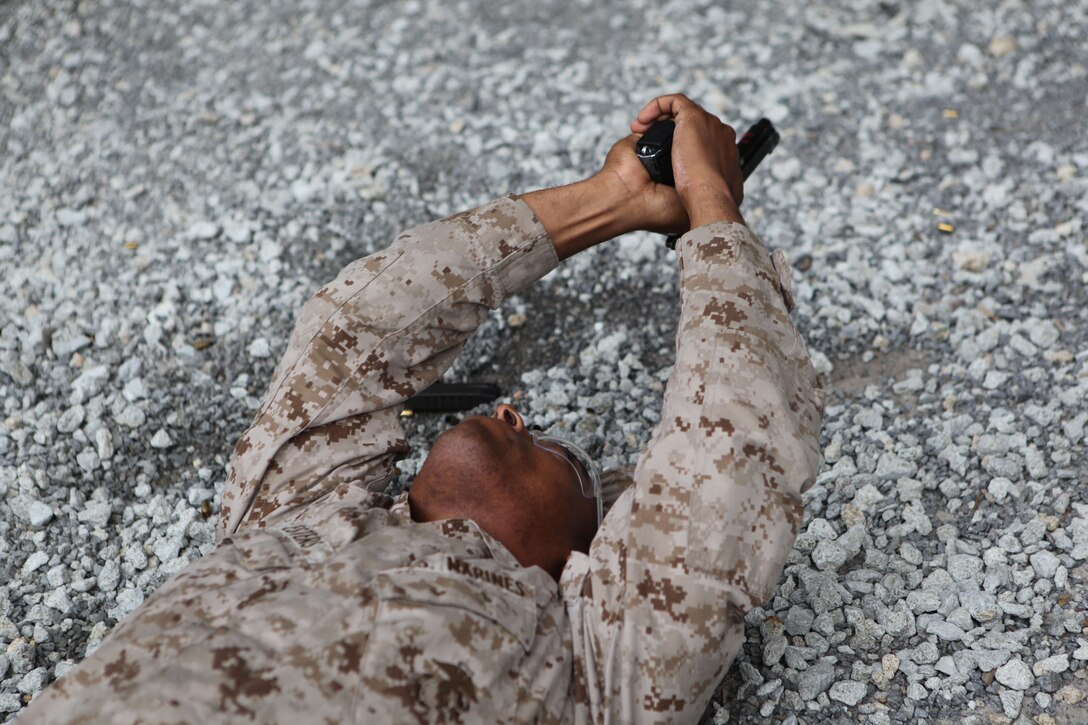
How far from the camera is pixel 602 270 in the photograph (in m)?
3.56

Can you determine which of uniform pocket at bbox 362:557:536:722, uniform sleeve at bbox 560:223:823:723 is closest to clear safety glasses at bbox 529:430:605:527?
uniform sleeve at bbox 560:223:823:723

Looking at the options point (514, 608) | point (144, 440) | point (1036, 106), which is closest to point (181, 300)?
point (144, 440)

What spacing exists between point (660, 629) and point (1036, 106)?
3.09 meters

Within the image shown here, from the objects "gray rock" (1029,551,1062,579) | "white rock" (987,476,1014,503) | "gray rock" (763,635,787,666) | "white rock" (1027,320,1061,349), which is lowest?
"white rock" (1027,320,1061,349)

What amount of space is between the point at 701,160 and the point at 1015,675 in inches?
53.8

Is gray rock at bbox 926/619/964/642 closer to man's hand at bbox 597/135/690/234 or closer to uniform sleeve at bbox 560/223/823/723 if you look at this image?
uniform sleeve at bbox 560/223/823/723

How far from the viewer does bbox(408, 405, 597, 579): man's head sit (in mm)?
2053

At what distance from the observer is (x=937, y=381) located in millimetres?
3064

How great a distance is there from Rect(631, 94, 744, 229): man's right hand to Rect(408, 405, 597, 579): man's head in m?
0.66

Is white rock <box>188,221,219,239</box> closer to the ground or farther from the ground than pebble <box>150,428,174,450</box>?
farther from the ground

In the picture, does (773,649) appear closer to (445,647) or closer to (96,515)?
(445,647)

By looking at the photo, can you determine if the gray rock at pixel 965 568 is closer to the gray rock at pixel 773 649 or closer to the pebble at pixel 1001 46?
the gray rock at pixel 773 649

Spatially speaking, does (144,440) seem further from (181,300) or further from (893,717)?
(893,717)

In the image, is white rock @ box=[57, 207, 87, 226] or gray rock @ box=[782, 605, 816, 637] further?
white rock @ box=[57, 207, 87, 226]
